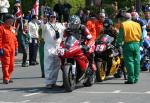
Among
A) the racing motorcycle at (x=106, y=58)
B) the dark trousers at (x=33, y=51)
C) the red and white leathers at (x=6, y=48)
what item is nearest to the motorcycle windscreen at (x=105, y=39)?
the racing motorcycle at (x=106, y=58)

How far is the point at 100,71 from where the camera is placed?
16125 millimetres

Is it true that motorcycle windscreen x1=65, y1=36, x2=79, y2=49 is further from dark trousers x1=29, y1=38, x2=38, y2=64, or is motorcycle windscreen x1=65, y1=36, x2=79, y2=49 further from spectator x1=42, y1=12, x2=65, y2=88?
dark trousers x1=29, y1=38, x2=38, y2=64

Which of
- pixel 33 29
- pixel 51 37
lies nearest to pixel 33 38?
pixel 33 29

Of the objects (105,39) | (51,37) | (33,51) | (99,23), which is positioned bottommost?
(33,51)

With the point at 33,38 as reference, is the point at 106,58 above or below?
below

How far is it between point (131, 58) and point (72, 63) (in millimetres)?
2134

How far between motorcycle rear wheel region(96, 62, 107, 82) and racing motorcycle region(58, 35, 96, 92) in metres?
1.06

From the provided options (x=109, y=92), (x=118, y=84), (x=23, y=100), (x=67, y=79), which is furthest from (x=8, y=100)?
(x=118, y=84)

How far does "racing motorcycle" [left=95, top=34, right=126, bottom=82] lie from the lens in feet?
53.1

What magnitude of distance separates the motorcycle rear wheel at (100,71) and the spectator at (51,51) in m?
1.43

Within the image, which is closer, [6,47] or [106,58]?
[6,47]

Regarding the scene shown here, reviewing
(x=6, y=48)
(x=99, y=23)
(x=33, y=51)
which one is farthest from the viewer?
(x=33, y=51)

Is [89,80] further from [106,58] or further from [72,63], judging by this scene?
[106,58]

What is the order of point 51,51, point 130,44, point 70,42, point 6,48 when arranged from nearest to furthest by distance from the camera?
point 70,42 < point 51,51 < point 130,44 < point 6,48
